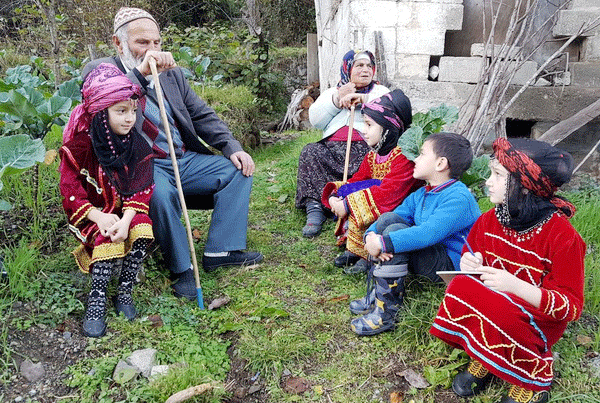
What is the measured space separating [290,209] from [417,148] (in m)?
1.89

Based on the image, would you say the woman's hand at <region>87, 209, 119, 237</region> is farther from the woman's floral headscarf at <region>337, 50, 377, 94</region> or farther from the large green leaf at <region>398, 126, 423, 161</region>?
the woman's floral headscarf at <region>337, 50, 377, 94</region>

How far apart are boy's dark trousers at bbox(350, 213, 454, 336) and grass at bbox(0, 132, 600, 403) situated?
0.21 feet

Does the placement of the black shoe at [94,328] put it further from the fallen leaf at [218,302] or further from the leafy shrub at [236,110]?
the leafy shrub at [236,110]

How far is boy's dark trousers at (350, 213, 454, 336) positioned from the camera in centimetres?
264

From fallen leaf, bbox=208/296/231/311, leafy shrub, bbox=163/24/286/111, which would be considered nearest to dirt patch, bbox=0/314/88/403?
fallen leaf, bbox=208/296/231/311

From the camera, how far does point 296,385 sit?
2.39 meters

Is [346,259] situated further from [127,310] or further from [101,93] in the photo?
[101,93]

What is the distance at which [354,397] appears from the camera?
2.30 m

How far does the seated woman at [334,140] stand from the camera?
404cm

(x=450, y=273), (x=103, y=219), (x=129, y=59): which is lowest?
(x=450, y=273)

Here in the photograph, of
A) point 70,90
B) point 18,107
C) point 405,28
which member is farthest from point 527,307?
point 405,28

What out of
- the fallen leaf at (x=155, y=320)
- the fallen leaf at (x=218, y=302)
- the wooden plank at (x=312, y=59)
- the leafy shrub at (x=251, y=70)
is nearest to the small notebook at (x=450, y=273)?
the fallen leaf at (x=218, y=302)

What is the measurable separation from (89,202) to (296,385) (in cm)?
146

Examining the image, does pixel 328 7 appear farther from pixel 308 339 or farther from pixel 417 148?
pixel 308 339
